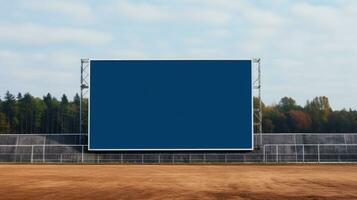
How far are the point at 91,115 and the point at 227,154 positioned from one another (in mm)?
13976

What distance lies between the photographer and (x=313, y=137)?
53625 mm

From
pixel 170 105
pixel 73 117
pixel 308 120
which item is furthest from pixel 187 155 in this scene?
pixel 73 117

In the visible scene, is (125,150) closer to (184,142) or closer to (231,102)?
(184,142)

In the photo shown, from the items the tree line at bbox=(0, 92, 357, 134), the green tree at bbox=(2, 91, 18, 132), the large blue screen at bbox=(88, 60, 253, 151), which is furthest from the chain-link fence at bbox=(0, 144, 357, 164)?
the green tree at bbox=(2, 91, 18, 132)

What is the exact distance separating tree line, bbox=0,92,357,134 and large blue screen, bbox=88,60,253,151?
80729 millimetres

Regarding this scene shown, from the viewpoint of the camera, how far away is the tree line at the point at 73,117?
447 ft

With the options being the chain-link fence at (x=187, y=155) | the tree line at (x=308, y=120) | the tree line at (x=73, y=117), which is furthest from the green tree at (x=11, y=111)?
the chain-link fence at (x=187, y=155)

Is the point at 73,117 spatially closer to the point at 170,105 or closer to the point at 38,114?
the point at 38,114

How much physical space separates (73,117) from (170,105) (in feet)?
347

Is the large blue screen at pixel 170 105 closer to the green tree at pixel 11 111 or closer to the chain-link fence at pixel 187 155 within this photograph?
the chain-link fence at pixel 187 155

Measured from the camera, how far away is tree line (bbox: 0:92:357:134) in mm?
136125

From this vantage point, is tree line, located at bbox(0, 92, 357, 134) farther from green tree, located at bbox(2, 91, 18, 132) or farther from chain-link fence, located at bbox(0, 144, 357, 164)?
chain-link fence, located at bbox(0, 144, 357, 164)

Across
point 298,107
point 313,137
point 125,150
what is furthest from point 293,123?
point 125,150

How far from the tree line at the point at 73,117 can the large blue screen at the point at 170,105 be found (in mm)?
80729
